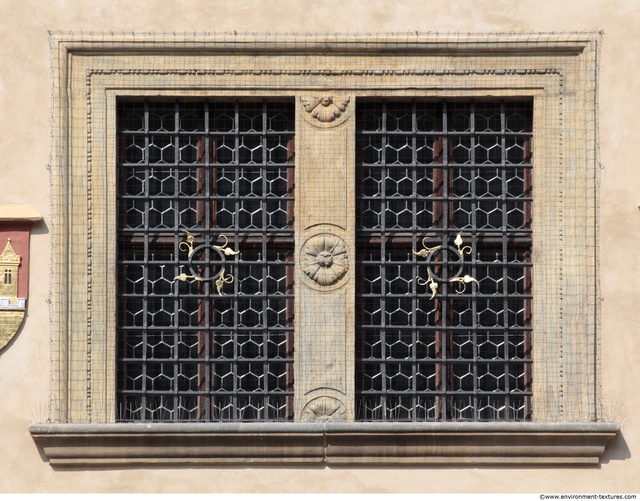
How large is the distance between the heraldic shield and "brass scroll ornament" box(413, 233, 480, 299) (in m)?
2.65

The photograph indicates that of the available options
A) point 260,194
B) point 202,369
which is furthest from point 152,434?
point 260,194

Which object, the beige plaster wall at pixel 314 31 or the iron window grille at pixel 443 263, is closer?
the beige plaster wall at pixel 314 31

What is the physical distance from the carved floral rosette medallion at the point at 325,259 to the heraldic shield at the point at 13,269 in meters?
1.86

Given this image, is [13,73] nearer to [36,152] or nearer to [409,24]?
[36,152]

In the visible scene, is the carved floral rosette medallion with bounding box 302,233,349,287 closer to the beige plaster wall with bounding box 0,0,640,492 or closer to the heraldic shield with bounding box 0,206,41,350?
the beige plaster wall with bounding box 0,0,640,492

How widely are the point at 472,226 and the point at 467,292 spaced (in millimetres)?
455

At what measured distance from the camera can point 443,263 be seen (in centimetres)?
1059

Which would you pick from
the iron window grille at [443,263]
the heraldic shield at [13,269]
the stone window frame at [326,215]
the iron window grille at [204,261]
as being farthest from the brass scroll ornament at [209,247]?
the heraldic shield at [13,269]

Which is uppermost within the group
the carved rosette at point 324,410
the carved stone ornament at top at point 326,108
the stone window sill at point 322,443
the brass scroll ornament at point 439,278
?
the carved stone ornament at top at point 326,108

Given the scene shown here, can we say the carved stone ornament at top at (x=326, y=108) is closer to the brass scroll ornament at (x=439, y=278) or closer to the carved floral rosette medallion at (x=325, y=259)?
the carved floral rosette medallion at (x=325, y=259)

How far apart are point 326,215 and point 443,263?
865mm

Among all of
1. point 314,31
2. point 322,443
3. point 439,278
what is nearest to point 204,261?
point 322,443

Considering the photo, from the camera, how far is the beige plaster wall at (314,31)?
10.5 meters

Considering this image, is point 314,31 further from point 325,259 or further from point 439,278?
point 439,278
